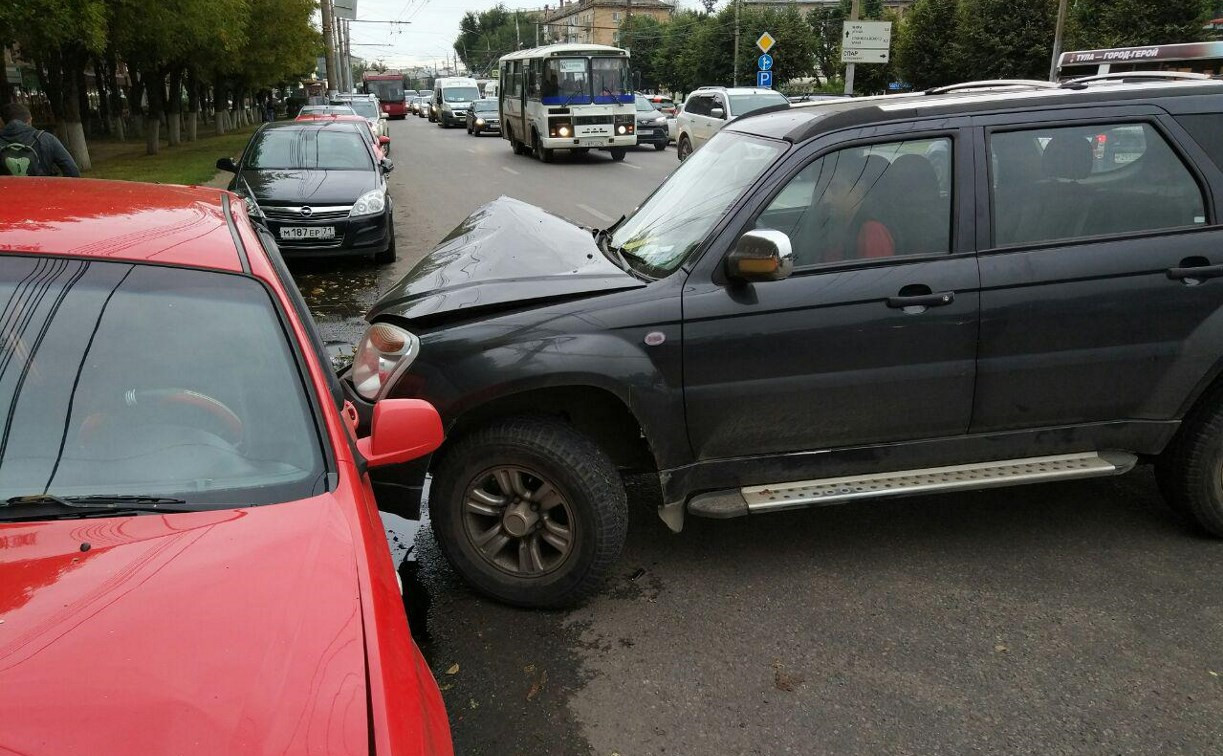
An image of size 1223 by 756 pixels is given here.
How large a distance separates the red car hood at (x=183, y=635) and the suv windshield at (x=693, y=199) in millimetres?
2163

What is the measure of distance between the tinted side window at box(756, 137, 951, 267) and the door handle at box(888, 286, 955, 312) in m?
0.19

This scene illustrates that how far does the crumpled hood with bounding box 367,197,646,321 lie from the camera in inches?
144

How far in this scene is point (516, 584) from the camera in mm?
3711

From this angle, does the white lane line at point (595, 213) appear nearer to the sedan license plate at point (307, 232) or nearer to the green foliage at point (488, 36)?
the sedan license plate at point (307, 232)

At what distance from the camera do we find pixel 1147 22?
31.0 m

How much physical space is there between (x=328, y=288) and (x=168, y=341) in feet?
26.3

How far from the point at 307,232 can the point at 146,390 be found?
8.48 m

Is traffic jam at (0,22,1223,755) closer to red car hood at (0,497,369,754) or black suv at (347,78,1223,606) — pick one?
black suv at (347,78,1223,606)

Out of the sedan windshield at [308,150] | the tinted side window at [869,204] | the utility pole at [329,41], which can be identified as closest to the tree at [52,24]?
the sedan windshield at [308,150]

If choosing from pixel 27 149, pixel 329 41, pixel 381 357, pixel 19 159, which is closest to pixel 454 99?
pixel 329 41

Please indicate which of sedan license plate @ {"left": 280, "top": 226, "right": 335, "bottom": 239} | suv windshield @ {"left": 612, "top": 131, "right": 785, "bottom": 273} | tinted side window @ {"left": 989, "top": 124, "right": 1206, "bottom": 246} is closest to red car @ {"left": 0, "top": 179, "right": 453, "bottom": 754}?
suv windshield @ {"left": 612, "top": 131, "right": 785, "bottom": 273}

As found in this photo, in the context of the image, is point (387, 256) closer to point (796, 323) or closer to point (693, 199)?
point (693, 199)

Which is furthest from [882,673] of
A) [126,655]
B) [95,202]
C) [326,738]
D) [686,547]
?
[95,202]

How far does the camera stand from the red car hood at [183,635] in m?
1.59
